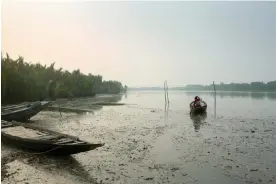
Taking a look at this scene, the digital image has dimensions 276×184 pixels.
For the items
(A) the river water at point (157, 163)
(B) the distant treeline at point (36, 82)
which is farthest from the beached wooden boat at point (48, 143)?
(B) the distant treeline at point (36, 82)

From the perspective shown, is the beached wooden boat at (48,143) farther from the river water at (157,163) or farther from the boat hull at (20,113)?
the boat hull at (20,113)

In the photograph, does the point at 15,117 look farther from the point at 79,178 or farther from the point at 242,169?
the point at 242,169

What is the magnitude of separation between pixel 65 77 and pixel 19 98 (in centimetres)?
2622

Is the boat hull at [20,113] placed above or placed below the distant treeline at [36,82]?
below

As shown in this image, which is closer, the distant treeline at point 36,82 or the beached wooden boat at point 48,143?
the beached wooden boat at point 48,143

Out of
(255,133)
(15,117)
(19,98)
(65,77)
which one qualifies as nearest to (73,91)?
(65,77)

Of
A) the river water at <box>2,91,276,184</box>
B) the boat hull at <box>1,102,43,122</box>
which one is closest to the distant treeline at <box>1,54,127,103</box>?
the boat hull at <box>1,102,43,122</box>

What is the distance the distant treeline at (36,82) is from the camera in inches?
1414

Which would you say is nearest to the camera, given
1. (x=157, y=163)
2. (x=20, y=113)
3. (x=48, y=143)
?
(x=48, y=143)

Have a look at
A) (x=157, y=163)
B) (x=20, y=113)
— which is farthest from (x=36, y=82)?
(x=157, y=163)

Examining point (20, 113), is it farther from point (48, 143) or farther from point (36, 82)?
point (36, 82)

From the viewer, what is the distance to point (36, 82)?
44.1 m

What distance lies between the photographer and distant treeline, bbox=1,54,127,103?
118ft

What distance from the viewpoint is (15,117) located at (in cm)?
2075
